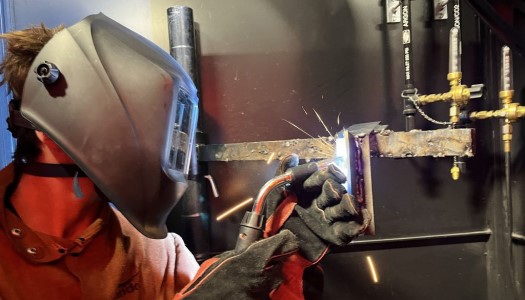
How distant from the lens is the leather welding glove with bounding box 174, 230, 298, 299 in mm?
702

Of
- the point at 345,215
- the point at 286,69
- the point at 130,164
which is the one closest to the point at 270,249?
the point at 345,215

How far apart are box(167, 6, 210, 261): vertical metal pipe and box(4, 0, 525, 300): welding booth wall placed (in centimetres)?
7

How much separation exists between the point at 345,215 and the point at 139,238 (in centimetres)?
55

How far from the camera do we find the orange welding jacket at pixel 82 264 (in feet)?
2.42

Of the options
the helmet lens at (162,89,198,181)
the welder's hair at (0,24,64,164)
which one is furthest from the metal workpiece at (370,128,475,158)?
the welder's hair at (0,24,64,164)

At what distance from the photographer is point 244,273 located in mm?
710

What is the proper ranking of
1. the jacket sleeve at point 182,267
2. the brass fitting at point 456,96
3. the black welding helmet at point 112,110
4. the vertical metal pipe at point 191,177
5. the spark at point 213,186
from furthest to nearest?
the spark at point 213,186 → the vertical metal pipe at point 191,177 → the brass fitting at point 456,96 → the jacket sleeve at point 182,267 → the black welding helmet at point 112,110

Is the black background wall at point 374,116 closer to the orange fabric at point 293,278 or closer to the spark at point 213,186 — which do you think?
the spark at point 213,186

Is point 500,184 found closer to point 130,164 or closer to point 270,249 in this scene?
point 270,249

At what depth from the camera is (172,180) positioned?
0.75 metres

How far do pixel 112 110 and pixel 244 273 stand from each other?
16.4 inches

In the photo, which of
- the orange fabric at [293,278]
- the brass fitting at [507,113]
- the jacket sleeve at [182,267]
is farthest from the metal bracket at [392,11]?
the jacket sleeve at [182,267]

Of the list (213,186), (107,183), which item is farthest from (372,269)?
(107,183)

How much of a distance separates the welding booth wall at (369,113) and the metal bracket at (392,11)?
0.07 ft
